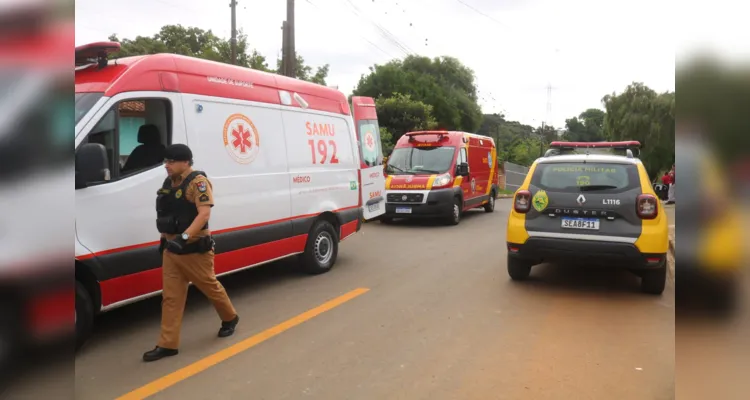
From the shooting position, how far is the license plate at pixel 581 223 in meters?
5.64

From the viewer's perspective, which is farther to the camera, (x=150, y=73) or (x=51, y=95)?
(x=150, y=73)

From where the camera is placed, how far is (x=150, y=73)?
4.69m

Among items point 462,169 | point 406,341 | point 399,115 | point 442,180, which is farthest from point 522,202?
point 399,115

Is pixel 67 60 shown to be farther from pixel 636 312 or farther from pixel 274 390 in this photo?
pixel 636 312

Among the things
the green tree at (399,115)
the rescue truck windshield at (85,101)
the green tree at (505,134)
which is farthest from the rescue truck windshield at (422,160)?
the green tree at (505,134)

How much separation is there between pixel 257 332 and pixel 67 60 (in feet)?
12.4

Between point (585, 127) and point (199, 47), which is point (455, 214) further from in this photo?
point (585, 127)

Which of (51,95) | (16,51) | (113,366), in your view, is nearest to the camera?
(16,51)

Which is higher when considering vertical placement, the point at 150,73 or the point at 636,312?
the point at 150,73

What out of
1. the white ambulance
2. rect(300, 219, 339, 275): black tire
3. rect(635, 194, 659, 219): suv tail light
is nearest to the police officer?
the white ambulance

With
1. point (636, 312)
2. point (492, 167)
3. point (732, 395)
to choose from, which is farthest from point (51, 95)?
point (492, 167)

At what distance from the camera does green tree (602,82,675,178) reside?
1216 inches

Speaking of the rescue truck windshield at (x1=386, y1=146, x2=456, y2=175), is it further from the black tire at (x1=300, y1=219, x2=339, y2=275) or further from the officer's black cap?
the officer's black cap

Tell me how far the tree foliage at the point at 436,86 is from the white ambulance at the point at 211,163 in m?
23.7
